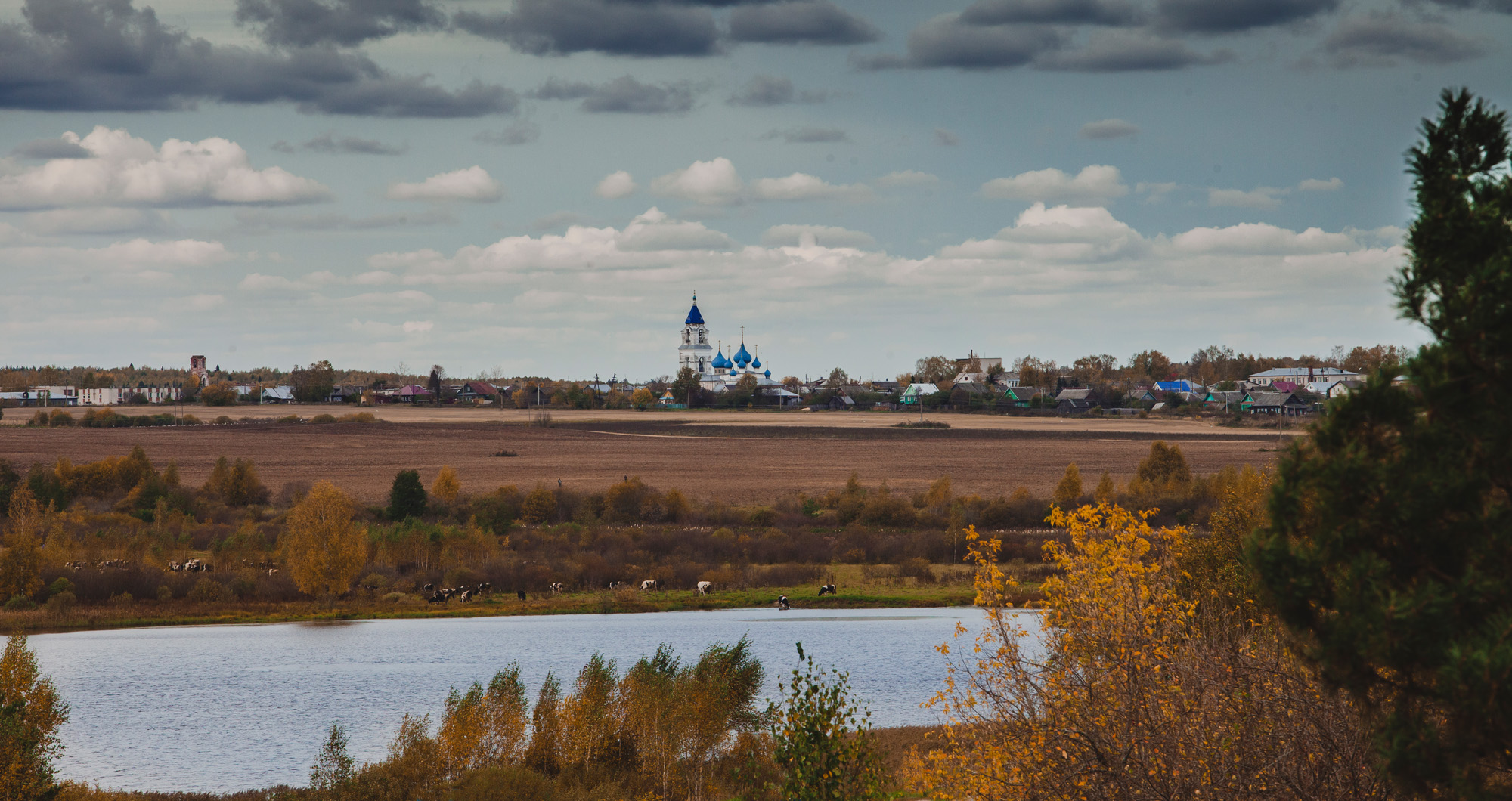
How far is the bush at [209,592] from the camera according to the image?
51.5 meters

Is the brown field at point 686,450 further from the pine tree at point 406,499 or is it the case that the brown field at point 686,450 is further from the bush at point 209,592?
the bush at point 209,592

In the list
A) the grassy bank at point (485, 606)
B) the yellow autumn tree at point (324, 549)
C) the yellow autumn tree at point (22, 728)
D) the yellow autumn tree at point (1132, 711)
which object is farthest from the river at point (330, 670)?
the yellow autumn tree at point (1132, 711)

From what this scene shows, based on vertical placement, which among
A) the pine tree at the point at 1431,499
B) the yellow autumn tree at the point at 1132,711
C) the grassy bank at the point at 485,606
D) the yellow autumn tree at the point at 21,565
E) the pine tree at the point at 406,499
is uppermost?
the pine tree at the point at 1431,499

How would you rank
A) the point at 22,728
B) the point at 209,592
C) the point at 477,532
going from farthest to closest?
the point at 477,532
the point at 209,592
the point at 22,728

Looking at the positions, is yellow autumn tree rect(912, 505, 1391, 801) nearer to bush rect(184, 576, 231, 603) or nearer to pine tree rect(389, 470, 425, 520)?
bush rect(184, 576, 231, 603)

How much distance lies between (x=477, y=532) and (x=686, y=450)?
179ft

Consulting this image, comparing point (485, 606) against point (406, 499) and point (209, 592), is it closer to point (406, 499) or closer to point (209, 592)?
point (209, 592)

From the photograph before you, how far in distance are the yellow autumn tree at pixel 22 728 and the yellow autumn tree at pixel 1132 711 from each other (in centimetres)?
1387

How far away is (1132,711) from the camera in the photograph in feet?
37.3

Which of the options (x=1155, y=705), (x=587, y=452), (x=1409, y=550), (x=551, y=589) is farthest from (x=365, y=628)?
(x=587, y=452)

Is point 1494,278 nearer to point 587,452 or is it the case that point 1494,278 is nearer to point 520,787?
point 520,787

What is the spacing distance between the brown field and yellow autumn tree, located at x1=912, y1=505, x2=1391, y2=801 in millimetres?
64017

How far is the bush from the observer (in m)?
51.5

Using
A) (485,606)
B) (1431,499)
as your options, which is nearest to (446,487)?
(485,606)
